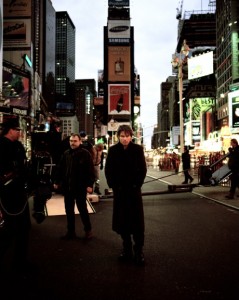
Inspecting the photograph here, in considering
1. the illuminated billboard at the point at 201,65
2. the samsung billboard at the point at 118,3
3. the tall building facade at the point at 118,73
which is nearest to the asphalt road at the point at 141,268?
the tall building facade at the point at 118,73

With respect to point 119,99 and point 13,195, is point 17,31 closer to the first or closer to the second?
point 119,99

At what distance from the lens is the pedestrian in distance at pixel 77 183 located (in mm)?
6266

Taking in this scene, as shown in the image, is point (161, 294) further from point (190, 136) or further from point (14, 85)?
point (190, 136)

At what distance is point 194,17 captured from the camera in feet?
446

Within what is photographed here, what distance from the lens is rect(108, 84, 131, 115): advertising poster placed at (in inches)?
1612

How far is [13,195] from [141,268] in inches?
69.4

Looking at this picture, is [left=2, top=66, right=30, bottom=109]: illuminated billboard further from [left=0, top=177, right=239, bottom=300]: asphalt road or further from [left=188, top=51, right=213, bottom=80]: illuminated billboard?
[left=188, top=51, right=213, bottom=80]: illuminated billboard

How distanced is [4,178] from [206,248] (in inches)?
122

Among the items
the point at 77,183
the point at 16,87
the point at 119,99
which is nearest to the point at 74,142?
the point at 77,183

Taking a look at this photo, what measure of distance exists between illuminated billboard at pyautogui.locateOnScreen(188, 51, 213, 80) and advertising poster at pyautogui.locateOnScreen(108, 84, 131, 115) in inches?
1354

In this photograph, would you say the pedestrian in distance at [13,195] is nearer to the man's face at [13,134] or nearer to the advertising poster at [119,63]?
the man's face at [13,134]

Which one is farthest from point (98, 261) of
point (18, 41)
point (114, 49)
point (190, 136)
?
point (190, 136)

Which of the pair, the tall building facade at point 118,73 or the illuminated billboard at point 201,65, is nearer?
the tall building facade at point 118,73

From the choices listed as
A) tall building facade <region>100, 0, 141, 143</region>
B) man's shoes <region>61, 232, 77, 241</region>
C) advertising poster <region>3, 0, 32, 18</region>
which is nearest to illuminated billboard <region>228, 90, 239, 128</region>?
tall building facade <region>100, 0, 141, 143</region>
